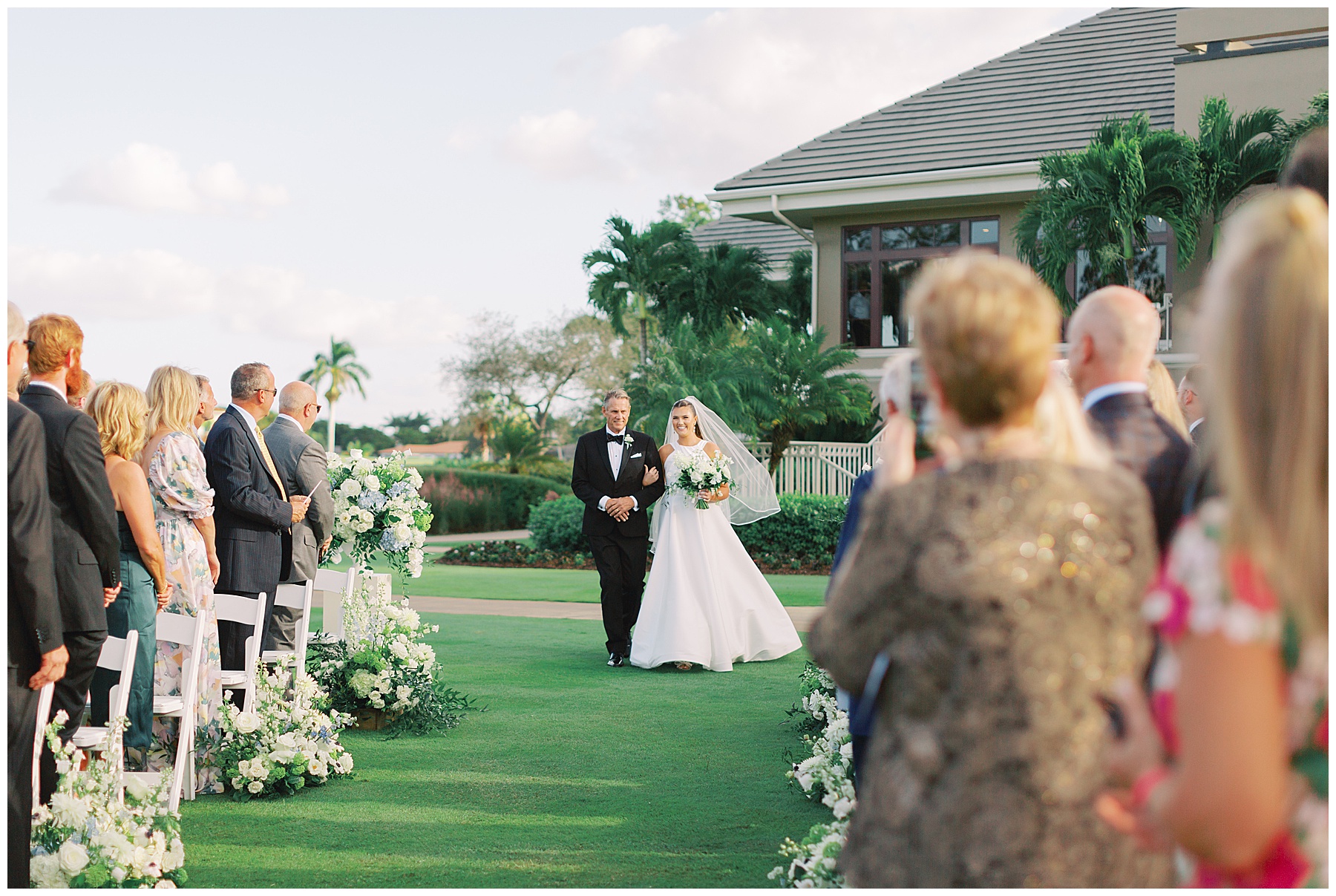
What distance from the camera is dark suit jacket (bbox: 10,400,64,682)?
3688 millimetres

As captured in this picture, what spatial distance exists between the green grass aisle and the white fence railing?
41.0 feet

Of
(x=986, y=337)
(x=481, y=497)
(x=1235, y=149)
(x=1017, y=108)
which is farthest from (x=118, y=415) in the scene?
(x=481, y=497)

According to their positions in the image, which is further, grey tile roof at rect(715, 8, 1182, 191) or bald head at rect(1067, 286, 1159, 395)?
grey tile roof at rect(715, 8, 1182, 191)

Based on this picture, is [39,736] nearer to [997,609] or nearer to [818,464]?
[997,609]

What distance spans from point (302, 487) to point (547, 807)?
10.4 feet

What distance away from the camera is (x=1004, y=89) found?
21.9m

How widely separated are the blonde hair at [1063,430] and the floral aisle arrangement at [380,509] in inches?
232

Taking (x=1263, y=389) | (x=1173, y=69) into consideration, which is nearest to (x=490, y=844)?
(x=1263, y=389)

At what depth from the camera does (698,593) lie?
9.59m

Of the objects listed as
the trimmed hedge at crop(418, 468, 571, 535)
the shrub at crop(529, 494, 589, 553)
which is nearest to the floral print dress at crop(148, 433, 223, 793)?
the shrub at crop(529, 494, 589, 553)

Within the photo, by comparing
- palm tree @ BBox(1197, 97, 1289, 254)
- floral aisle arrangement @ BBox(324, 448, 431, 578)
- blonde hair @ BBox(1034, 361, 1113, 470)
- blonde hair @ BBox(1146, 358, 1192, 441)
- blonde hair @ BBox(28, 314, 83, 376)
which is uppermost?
palm tree @ BBox(1197, 97, 1289, 254)

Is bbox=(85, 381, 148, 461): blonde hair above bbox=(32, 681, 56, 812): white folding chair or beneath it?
above

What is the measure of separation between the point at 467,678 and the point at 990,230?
15.0 m

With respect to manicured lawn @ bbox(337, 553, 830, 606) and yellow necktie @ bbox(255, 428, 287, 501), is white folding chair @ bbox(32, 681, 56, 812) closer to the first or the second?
yellow necktie @ bbox(255, 428, 287, 501)
